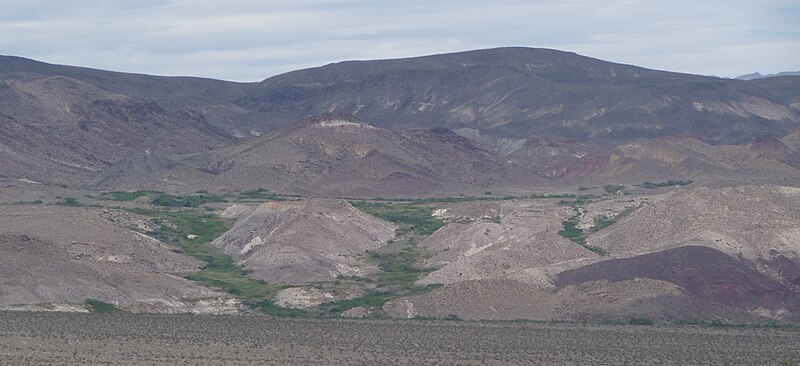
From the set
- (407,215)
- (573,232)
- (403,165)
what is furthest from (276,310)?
(403,165)

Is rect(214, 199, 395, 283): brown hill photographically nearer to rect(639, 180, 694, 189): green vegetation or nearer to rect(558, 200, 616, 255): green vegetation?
rect(558, 200, 616, 255): green vegetation

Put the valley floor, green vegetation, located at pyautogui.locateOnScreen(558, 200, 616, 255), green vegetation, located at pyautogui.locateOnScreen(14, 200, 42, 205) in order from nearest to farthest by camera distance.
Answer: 1. the valley floor
2. green vegetation, located at pyautogui.locateOnScreen(558, 200, 616, 255)
3. green vegetation, located at pyautogui.locateOnScreen(14, 200, 42, 205)

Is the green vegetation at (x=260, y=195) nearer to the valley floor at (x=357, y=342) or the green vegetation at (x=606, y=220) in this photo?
A: the green vegetation at (x=606, y=220)

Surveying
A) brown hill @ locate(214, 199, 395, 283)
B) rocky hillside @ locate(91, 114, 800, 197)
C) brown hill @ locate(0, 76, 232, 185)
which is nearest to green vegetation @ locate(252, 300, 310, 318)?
brown hill @ locate(214, 199, 395, 283)

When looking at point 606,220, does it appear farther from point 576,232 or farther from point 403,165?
point 403,165

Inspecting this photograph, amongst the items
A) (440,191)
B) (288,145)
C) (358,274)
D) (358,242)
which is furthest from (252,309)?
(288,145)

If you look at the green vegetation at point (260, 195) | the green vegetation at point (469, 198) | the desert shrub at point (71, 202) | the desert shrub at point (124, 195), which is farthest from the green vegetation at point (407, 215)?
the desert shrub at point (71, 202)

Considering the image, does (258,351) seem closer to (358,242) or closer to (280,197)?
(358,242)
